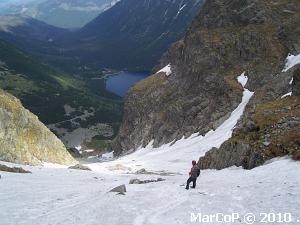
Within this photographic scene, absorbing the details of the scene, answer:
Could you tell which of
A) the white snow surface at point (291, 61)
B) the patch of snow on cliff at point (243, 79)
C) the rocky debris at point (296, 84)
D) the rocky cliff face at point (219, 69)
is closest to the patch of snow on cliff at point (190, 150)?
the rocky cliff face at point (219, 69)

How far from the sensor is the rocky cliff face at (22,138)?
178 feet

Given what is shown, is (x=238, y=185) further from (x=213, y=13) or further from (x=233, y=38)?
(x=213, y=13)

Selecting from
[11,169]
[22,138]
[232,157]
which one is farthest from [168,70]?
[11,169]

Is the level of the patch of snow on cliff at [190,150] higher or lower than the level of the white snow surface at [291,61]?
lower

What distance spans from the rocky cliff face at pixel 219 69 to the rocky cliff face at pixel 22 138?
90.4 feet

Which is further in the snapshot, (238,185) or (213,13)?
(213,13)

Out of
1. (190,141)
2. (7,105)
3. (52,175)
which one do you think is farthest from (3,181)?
(190,141)

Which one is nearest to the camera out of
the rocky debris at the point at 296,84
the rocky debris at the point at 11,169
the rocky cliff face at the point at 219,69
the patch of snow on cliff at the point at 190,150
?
the rocky debris at the point at 11,169

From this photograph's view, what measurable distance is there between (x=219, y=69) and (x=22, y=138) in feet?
188

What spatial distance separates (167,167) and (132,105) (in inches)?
3286

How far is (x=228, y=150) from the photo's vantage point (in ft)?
141

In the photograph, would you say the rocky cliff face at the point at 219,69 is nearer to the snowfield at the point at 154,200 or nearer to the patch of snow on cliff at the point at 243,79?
the patch of snow on cliff at the point at 243,79

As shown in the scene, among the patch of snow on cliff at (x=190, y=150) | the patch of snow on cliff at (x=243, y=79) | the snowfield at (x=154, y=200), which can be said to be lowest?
the snowfield at (x=154, y=200)

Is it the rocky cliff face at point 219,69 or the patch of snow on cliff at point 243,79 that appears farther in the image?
the patch of snow on cliff at point 243,79
